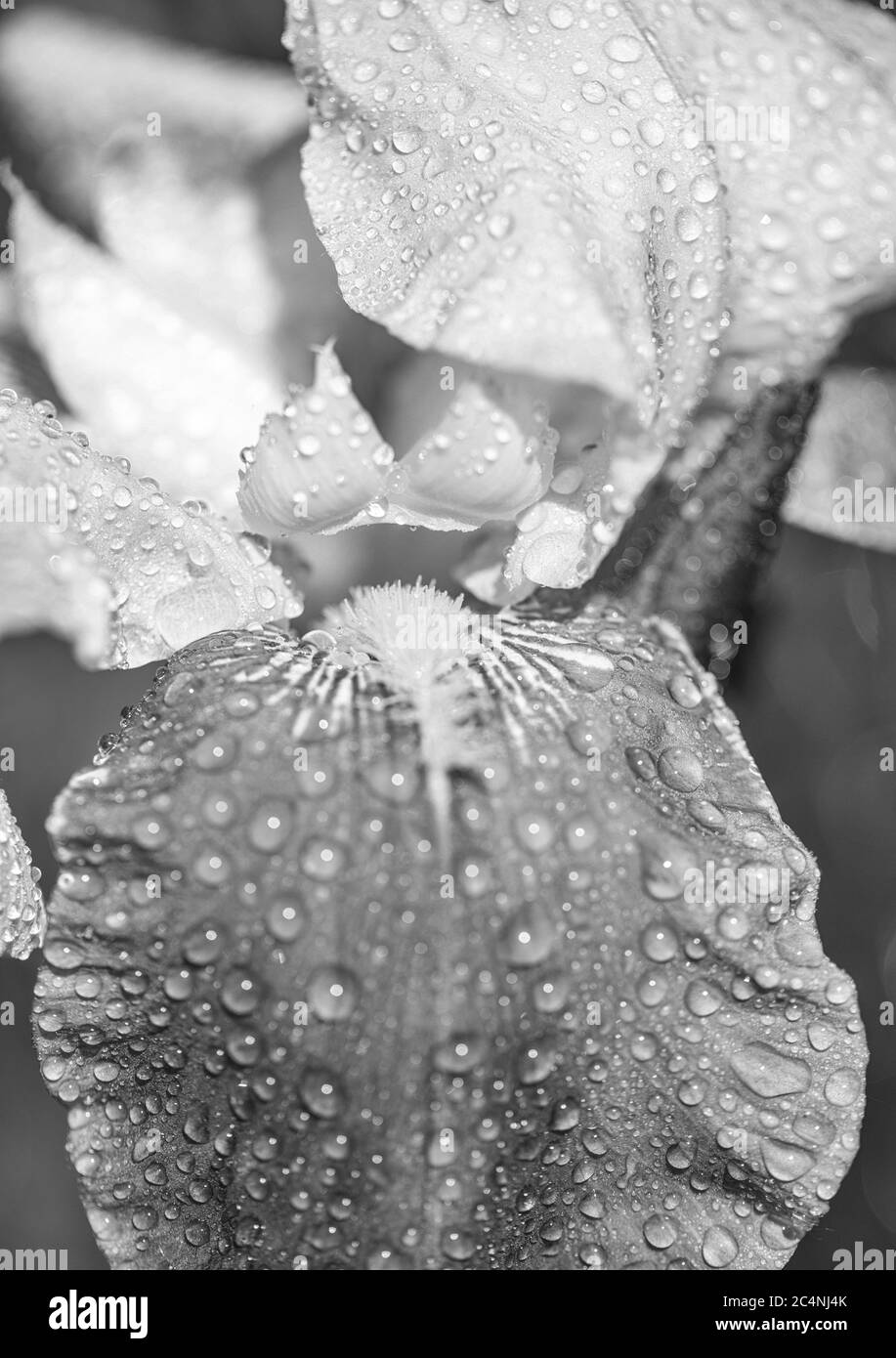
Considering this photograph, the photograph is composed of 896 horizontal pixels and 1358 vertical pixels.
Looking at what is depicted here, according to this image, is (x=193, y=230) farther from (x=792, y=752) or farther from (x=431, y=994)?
(x=792, y=752)

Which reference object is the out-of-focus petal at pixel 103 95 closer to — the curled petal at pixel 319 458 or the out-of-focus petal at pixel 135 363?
the out-of-focus petal at pixel 135 363

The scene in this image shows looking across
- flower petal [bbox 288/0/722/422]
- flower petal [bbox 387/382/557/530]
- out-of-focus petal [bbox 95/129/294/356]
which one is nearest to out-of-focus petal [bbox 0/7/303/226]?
out-of-focus petal [bbox 95/129/294/356]

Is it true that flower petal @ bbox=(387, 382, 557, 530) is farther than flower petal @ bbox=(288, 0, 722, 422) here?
Yes

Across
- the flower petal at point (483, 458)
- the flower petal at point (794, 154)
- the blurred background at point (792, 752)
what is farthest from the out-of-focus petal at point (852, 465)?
the flower petal at point (483, 458)

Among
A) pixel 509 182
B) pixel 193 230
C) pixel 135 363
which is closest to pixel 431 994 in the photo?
pixel 509 182

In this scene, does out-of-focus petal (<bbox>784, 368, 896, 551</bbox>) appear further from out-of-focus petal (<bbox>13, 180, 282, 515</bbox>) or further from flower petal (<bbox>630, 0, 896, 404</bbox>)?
out-of-focus petal (<bbox>13, 180, 282, 515</bbox>)
